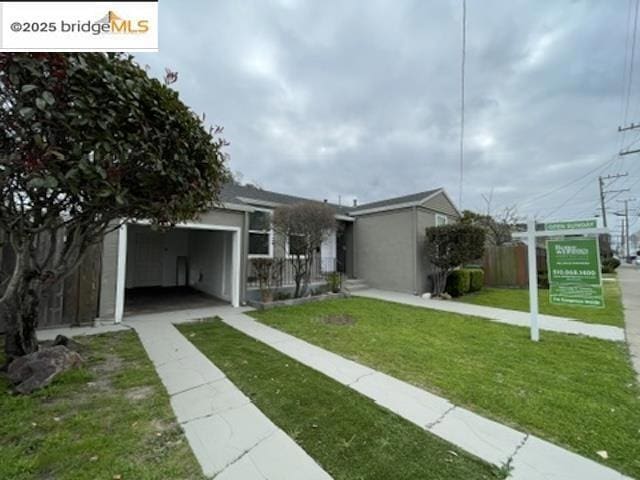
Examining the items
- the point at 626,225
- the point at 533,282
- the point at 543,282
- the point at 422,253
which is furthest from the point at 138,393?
the point at 626,225

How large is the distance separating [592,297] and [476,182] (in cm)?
1931

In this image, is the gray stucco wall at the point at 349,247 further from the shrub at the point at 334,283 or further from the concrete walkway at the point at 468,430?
the concrete walkway at the point at 468,430

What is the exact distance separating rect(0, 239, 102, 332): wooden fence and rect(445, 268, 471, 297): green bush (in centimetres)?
1142

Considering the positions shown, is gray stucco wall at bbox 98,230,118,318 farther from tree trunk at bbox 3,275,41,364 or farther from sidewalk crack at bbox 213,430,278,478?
sidewalk crack at bbox 213,430,278,478

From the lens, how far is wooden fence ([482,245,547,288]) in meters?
14.2

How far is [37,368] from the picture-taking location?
3.52 metres

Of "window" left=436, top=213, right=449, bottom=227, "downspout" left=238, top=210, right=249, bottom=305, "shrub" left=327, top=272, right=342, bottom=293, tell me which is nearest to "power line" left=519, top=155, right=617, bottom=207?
"window" left=436, top=213, right=449, bottom=227

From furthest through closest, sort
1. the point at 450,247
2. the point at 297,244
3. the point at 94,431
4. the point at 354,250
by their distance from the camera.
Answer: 1. the point at 354,250
2. the point at 450,247
3. the point at 297,244
4. the point at 94,431

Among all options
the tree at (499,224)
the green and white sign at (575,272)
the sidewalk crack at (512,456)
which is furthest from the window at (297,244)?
the tree at (499,224)

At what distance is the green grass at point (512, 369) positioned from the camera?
2.72 meters

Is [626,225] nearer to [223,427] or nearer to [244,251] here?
Answer: [244,251]

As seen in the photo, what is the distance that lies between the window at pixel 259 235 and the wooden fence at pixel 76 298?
487 centimetres

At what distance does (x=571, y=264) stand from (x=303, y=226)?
6369mm

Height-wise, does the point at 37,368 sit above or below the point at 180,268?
below
